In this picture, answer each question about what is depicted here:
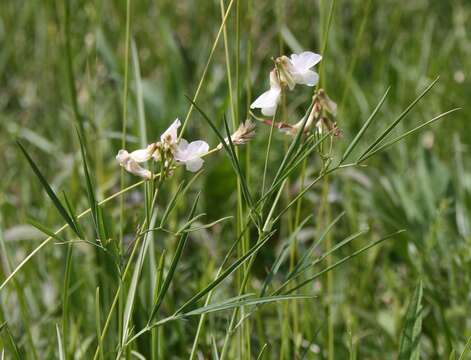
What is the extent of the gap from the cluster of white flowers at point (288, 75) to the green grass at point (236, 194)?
0.05m

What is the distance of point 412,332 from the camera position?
933 millimetres

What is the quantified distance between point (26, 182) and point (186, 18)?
1.00 m

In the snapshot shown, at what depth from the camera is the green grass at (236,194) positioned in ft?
2.97

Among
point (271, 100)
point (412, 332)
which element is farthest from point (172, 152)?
point (412, 332)

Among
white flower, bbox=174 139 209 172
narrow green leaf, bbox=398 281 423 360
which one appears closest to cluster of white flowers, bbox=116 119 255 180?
white flower, bbox=174 139 209 172

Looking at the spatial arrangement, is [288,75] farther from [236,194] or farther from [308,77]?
[236,194]

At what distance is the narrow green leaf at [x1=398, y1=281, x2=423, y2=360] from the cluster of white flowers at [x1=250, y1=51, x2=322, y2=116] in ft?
0.95

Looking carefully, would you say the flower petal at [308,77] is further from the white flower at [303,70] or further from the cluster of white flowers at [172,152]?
the cluster of white flowers at [172,152]

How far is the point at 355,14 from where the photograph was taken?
92.0 inches

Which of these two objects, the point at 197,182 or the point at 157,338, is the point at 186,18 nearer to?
the point at 197,182

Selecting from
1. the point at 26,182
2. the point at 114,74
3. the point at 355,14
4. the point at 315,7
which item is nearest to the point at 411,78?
the point at 355,14

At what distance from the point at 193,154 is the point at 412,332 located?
358 mm

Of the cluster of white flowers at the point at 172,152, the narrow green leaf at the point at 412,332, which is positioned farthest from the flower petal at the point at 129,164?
the narrow green leaf at the point at 412,332

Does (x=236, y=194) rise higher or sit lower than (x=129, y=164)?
lower
